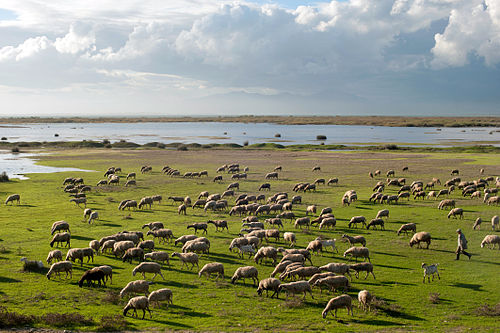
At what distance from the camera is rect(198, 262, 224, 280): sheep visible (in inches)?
665

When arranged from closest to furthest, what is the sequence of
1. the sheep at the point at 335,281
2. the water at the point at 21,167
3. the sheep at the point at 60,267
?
the sheep at the point at 335,281, the sheep at the point at 60,267, the water at the point at 21,167

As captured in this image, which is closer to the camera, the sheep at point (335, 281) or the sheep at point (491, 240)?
the sheep at point (335, 281)

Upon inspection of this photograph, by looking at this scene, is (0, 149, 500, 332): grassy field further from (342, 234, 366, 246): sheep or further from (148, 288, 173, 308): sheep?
(342, 234, 366, 246): sheep

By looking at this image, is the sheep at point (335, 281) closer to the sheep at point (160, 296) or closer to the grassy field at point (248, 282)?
the grassy field at point (248, 282)

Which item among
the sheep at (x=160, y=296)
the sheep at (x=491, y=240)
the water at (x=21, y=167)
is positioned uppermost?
the sheep at (x=491, y=240)

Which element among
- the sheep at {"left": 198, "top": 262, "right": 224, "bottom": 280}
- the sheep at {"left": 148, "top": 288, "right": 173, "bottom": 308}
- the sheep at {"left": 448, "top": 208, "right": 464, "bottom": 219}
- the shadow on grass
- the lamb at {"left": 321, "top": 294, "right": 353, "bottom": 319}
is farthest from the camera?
the sheep at {"left": 448, "top": 208, "right": 464, "bottom": 219}

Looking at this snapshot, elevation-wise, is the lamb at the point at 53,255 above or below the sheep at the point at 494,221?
below

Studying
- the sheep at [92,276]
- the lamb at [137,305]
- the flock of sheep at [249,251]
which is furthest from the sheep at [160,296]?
the sheep at [92,276]

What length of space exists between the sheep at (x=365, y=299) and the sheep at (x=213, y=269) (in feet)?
18.8

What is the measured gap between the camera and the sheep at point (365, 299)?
13719mm

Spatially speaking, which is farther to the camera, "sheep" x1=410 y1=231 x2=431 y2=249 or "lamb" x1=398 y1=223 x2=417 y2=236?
"lamb" x1=398 y1=223 x2=417 y2=236

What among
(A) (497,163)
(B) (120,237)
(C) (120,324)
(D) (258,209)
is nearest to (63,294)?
(C) (120,324)

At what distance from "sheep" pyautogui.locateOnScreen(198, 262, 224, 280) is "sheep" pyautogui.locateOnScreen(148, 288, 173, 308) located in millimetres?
2696

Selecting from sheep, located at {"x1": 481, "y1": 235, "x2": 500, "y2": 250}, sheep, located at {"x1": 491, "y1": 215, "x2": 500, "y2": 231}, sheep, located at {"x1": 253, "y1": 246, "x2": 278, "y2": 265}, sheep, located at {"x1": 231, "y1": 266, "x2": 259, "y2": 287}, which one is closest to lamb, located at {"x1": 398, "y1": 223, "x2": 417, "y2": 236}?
sheep, located at {"x1": 481, "y1": 235, "x2": 500, "y2": 250}
